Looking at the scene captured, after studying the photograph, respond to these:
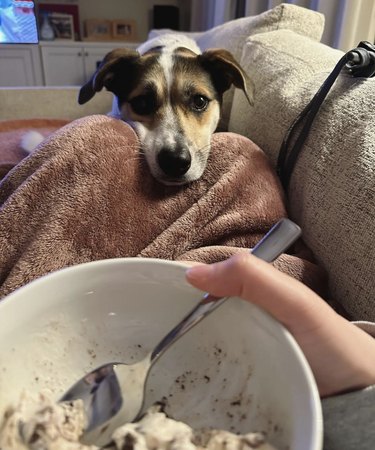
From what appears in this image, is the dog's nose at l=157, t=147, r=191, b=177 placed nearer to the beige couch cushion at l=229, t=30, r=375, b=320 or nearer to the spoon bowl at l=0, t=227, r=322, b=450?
the beige couch cushion at l=229, t=30, r=375, b=320

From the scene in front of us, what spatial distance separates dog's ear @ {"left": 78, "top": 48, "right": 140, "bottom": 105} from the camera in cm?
117

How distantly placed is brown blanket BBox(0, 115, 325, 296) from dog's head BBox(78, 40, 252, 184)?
0.22m

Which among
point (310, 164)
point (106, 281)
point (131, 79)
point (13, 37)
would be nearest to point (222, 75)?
point (131, 79)

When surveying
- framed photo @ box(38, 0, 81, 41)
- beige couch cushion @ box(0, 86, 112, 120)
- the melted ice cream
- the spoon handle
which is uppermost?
the spoon handle

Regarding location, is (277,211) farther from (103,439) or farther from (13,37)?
(13,37)

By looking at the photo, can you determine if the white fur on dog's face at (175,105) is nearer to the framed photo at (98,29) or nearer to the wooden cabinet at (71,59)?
the wooden cabinet at (71,59)

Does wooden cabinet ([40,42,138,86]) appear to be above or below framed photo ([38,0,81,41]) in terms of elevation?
below

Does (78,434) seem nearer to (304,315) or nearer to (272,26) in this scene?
(304,315)

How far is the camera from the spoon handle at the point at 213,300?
0.42 metres

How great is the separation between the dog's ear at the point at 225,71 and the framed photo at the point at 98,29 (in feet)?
8.32

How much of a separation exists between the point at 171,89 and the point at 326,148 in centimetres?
54

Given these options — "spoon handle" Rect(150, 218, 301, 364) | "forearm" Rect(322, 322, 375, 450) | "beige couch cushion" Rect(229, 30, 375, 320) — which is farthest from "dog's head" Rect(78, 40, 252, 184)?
"forearm" Rect(322, 322, 375, 450)

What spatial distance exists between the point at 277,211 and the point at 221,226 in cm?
11

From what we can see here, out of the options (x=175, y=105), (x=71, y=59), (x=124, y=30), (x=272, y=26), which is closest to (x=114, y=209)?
(x=175, y=105)
